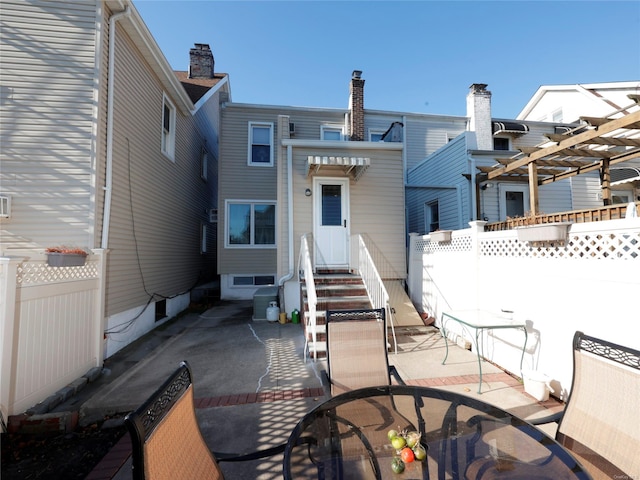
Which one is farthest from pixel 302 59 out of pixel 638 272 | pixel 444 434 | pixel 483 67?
pixel 444 434

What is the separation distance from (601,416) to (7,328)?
4943 millimetres

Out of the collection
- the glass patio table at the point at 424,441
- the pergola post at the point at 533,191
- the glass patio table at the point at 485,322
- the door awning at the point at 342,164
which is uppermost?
the door awning at the point at 342,164

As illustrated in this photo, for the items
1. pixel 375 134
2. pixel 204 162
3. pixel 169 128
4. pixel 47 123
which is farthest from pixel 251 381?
pixel 375 134

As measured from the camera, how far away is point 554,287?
3.36 meters

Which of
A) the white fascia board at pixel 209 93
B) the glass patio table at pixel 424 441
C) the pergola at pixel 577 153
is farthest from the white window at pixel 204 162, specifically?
the glass patio table at pixel 424 441

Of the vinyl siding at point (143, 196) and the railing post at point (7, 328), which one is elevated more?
the vinyl siding at point (143, 196)

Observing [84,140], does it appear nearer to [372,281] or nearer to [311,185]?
[311,185]

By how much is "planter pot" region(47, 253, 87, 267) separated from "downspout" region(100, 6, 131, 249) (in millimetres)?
1046

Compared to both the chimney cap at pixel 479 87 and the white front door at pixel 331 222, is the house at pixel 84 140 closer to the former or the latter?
the white front door at pixel 331 222

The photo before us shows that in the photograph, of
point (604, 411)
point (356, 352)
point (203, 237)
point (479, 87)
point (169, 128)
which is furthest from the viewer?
point (203, 237)

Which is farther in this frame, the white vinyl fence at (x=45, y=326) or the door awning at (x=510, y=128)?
the door awning at (x=510, y=128)

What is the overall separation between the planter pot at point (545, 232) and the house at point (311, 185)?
133 inches

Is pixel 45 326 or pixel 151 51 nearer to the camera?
pixel 45 326

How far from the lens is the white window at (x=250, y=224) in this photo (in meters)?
9.37
